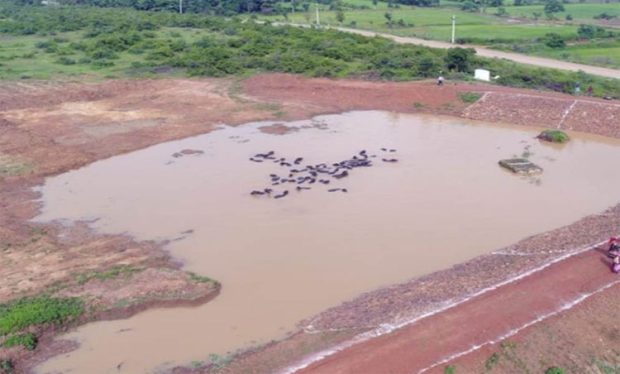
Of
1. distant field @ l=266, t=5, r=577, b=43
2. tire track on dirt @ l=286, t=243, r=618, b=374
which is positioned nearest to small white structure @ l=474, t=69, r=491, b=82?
distant field @ l=266, t=5, r=577, b=43

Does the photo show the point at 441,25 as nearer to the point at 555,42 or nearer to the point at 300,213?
the point at 555,42

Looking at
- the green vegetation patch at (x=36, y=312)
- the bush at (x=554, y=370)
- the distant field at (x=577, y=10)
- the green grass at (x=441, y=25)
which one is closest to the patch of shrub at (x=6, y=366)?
the green vegetation patch at (x=36, y=312)

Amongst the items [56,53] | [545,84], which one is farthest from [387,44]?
[56,53]

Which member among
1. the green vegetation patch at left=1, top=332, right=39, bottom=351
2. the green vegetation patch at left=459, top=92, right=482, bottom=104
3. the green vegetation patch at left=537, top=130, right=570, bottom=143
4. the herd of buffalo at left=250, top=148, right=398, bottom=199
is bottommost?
the green vegetation patch at left=1, top=332, right=39, bottom=351

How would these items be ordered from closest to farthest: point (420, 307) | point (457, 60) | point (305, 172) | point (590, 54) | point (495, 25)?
point (420, 307), point (305, 172), point (457, 60), point (590, 54), point (495, 25)

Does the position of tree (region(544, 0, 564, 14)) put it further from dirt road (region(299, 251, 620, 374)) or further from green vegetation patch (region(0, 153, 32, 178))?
dirt road (region(299, 251, 620, 374))

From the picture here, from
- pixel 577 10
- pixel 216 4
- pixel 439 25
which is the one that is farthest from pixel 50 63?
pixel 577 10
